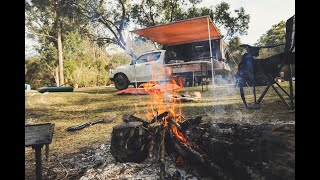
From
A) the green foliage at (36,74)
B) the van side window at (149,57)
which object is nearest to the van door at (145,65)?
the van side window at (149,57)

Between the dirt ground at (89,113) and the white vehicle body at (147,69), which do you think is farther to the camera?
the white vehicle body at (147,69)

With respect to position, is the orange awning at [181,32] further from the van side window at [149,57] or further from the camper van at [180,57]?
the van side window at [149,57]

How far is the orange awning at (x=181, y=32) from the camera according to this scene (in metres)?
4.42

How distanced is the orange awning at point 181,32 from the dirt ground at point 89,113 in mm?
1206

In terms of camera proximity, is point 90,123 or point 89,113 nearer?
point 90,123

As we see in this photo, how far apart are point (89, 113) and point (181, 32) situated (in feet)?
7.49

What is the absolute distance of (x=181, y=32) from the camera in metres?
4.87

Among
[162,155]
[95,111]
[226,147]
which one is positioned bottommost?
[162,155]

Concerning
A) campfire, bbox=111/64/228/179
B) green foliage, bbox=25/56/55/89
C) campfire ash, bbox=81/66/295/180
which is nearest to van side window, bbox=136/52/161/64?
green foliage, bbox=25/56/55/89

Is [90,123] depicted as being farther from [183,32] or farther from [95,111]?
[183,32]

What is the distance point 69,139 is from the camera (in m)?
3.24

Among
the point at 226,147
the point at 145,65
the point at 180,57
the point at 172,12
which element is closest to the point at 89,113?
the point at 145,65

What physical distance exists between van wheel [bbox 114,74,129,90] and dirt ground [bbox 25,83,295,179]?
14 centimetres
